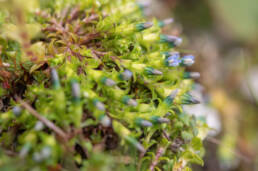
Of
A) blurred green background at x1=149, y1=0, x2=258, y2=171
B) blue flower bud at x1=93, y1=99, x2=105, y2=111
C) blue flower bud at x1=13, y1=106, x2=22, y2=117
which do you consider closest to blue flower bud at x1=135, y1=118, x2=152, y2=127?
blue flower bud at x1=93, y1=99, x2=105, y2=111

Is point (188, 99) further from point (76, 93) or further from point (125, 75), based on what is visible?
point (76, 93)

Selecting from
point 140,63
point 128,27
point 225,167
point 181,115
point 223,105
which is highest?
point 128,27

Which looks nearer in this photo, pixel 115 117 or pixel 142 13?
pixel 115 117

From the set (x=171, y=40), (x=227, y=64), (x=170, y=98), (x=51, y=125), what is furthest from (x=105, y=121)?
(x=227, y=64)

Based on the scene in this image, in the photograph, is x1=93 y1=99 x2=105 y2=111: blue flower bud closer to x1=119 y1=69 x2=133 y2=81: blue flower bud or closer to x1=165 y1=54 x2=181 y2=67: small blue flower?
x1=119 y1=69 x2=133 y2=81: blue flower bud

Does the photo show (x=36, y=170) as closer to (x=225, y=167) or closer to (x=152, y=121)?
(x=152, y=121)

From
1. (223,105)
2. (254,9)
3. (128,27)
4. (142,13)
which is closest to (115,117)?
(128,27)
